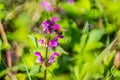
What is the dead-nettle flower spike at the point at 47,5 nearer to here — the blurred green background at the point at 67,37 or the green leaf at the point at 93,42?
the blurred green background at the point at 67,37

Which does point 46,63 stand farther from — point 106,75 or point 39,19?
point 39,19

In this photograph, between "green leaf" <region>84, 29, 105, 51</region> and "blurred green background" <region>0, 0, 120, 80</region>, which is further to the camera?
"green leaf" <region>84, 29, 105, 51</region>

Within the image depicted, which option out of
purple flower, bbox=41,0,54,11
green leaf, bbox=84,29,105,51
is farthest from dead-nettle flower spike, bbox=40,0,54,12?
green leaf, bbox=84,29,105,51

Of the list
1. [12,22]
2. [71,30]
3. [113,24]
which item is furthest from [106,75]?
[12,22]

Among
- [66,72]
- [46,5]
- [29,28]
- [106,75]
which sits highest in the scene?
[46,5]

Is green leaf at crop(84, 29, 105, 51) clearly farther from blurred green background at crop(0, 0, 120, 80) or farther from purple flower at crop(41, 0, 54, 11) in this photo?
purple flower at crop(41, 0, 54, 11)

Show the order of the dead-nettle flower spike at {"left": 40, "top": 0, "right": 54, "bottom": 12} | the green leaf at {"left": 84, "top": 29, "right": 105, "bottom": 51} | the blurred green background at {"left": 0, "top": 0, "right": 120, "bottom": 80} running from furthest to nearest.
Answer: the dead-nettle flower spike at {"left": 40, "top": 0, "right": 54, "bottom": 12}
the green leaf at {"left": 84, "top": 29, "right": 105, "bottom": 51}
the blurred green background at {"left": 0, "top": 0, "right": 120, "bottom": 80}

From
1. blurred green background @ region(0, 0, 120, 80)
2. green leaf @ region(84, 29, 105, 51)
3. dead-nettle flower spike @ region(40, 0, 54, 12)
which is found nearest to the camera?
blurred green background @ region(0, 0, 120, 80)

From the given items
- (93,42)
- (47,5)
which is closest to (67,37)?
(93,42)
